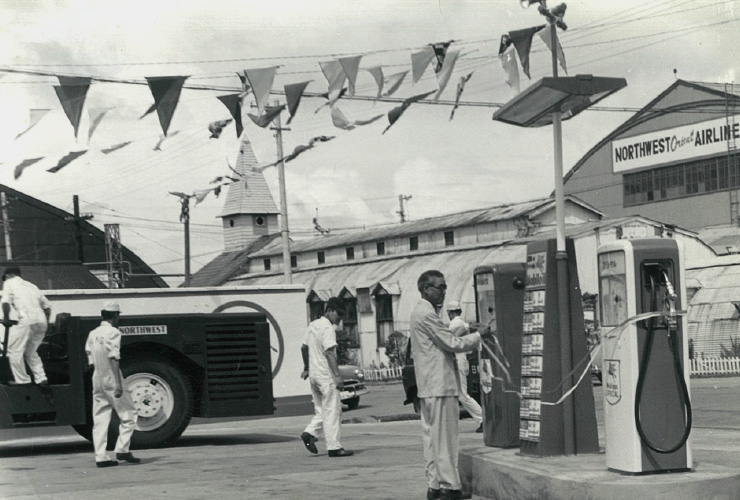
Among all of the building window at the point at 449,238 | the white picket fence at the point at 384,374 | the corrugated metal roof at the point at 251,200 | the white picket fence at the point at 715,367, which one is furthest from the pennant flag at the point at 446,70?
the corrugated metal roof at the point at 251,200

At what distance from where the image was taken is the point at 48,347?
1472 cm

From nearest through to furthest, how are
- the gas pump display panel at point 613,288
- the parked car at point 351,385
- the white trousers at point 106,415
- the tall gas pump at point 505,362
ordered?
the gas pump display panel at point 613,288 → the tall gas pump at point 505,362 → the white trousers at point 106,415 → the parked car at point 351,385

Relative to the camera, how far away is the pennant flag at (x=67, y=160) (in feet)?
43.0

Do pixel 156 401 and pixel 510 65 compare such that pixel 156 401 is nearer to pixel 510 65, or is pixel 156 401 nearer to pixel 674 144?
pixel 510 65

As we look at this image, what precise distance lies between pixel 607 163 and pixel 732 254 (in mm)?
21783

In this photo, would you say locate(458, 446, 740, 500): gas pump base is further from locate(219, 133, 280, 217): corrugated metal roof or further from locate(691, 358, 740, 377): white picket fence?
locate(219, 133, 280, 217): corrugated metal roof

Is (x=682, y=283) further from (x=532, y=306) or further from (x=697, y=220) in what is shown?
(x=697, y=220)

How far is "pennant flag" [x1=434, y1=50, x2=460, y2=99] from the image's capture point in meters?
13.5

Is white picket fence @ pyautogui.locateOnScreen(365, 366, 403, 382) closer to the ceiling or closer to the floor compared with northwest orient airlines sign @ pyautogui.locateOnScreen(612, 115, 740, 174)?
closer to the floor

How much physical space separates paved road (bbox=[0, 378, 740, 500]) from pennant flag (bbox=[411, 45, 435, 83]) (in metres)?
4.61

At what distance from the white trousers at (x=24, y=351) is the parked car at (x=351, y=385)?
11756 mm

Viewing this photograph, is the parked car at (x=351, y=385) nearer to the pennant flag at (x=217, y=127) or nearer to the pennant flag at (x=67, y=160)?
the pennant flag at (x=217, y=127)

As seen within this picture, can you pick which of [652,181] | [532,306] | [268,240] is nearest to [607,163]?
[652,181]

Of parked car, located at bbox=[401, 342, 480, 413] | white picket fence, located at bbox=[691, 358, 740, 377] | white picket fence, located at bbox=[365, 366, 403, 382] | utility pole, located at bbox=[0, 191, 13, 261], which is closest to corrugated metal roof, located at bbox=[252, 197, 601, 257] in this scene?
white picket fence, located at bbox=[365, 366, 403, 382]
